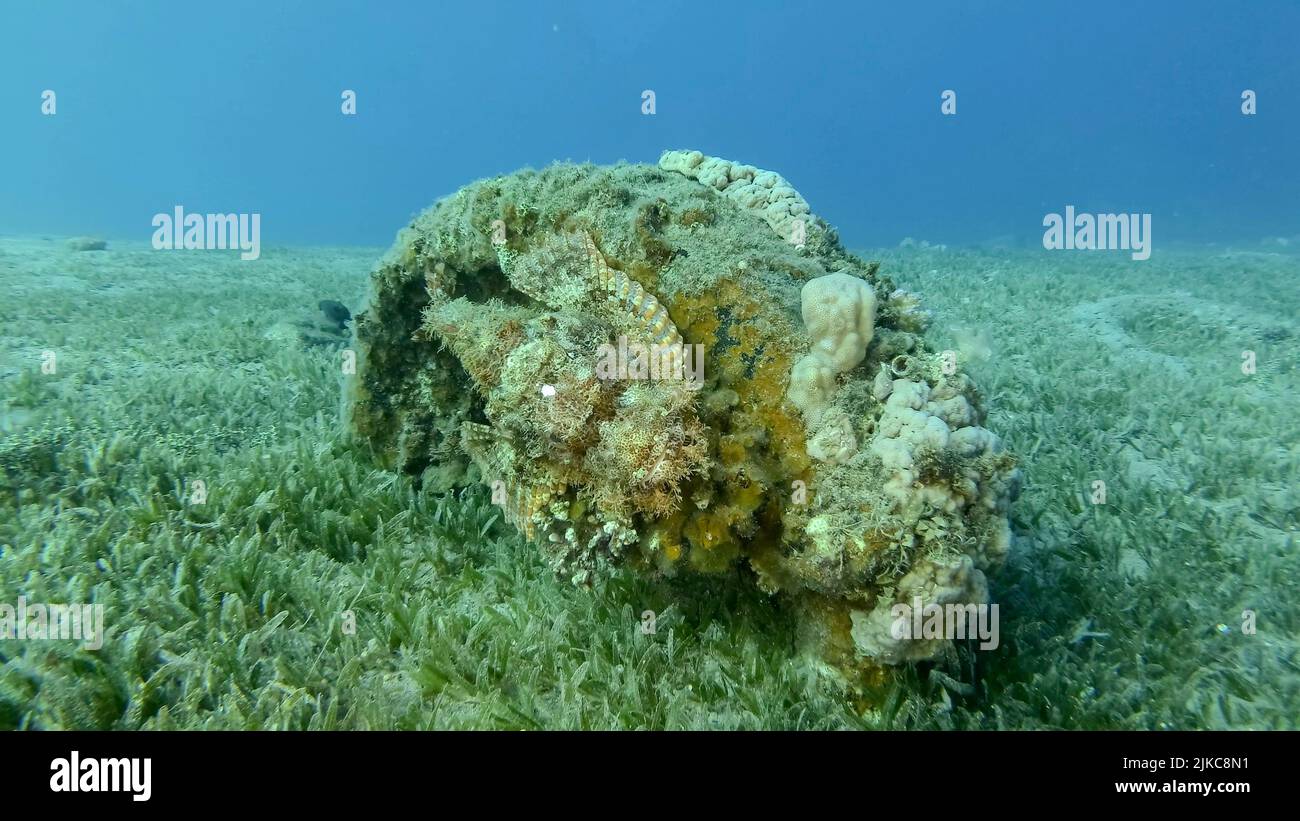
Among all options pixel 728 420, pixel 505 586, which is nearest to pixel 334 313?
pixel 505 586

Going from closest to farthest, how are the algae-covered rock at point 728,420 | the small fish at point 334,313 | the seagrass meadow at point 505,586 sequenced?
the algae-covered rock at point 728,420
the seagrass meadow at point 505,586
the small fish at point 334,313

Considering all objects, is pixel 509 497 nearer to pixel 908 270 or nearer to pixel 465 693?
pixel 465 693

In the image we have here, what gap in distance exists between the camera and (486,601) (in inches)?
159

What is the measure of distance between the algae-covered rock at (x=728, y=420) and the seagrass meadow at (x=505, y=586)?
0.37 meters

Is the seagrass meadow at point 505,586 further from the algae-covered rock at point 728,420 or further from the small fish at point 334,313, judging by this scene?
the small fish at point 334,313

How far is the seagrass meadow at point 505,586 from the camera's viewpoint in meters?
3.17

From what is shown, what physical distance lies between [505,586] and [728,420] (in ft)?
6.10

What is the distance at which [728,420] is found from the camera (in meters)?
3.28

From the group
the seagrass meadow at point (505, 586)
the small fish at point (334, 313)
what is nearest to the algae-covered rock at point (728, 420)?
the seagrass meadow at point (505, 586)

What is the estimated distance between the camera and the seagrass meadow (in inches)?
125

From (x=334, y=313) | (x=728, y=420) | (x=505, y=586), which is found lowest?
(x=505, y=586)

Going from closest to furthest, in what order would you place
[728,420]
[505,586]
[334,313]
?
[728,420] < [505,586] < [334,313]

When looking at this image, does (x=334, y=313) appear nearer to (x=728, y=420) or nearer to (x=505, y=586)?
(x=505, y=586)
